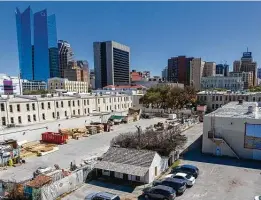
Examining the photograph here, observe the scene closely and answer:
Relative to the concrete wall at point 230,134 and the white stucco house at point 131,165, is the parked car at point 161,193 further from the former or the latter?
the concrete wall at point 230,134

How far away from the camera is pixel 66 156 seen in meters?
29.2

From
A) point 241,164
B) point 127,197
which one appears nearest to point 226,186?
point 241,164

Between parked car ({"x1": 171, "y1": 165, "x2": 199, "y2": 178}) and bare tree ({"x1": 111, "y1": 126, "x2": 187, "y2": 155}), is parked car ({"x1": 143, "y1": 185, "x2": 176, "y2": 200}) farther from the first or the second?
bare tree ({"x1": 111, "y1": 126, "x2": 187, "y2": 155})

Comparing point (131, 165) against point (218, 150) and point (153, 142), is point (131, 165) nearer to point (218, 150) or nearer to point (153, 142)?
point (153, 142)

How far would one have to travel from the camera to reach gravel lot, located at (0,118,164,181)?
77.6 ft

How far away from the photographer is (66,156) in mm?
29188

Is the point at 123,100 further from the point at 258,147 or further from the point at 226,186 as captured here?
the point at 226,186

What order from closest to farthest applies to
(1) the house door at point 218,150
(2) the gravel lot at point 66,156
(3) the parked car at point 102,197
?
(3) the parked car at point 102,197 → (2) the gravel lot at point 66,156 → (1) the house door at point 218,150

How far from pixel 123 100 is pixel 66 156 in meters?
41.5

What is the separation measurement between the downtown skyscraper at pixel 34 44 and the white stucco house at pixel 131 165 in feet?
600

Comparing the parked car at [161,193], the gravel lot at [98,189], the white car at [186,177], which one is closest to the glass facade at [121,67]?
the gravel lot at [98,189]

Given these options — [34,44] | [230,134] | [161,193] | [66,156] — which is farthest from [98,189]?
[34,44]

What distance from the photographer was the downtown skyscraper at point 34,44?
7461 inches

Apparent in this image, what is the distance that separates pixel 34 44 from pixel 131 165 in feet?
650
